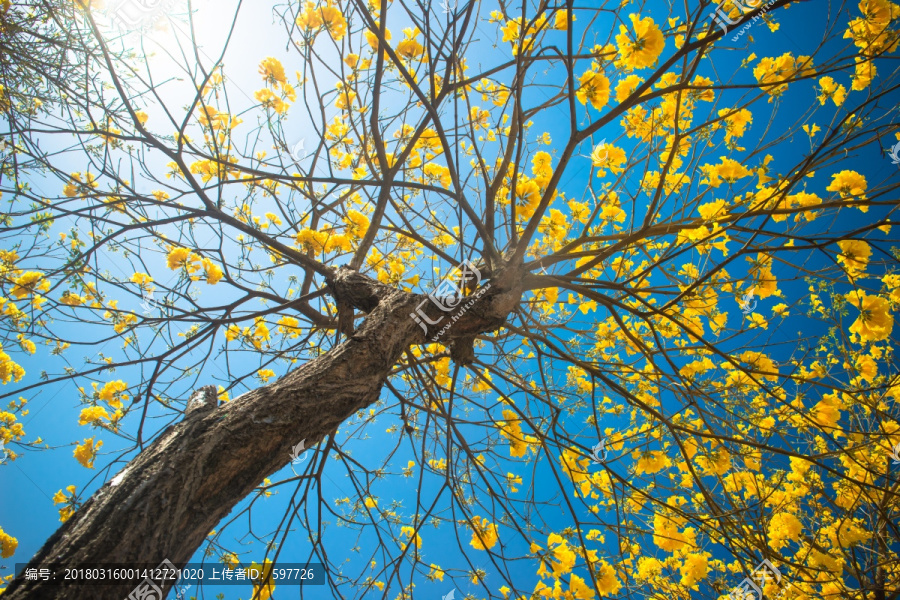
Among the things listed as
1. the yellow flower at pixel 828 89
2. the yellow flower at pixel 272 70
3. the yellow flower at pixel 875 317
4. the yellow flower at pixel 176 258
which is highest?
the yellow flower at pixel 272 70

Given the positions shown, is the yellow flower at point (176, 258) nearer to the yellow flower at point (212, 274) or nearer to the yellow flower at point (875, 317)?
the yellow flower at point (212, 274)

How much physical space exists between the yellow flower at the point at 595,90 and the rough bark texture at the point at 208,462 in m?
1.07

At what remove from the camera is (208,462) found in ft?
3.06

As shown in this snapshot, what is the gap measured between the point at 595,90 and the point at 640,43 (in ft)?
0.69

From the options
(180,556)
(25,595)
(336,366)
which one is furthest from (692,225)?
(25,595)

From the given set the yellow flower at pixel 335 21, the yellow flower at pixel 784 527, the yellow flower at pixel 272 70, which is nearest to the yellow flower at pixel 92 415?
the yellow flower at pixel 272 70

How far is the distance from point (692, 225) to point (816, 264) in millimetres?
3977

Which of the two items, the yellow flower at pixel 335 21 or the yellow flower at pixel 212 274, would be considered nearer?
the yellow flower at pixel 335 21

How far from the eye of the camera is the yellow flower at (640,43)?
1.39 m

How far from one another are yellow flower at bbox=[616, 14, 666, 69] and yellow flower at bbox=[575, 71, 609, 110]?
106 millimetres

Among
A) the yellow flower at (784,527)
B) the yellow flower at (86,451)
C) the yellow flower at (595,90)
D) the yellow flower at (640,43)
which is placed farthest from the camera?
the yellow flower at (784,527)

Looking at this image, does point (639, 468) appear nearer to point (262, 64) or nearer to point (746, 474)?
point (746, 474)

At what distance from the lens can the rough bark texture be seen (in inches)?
29.8

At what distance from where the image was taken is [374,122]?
146 centimetres
